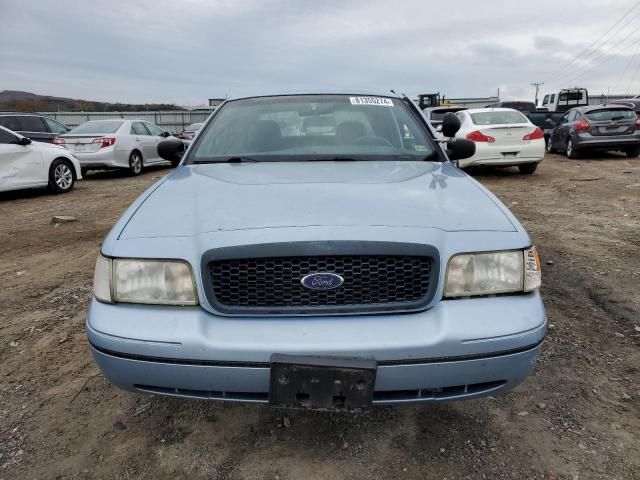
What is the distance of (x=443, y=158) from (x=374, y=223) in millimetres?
1365

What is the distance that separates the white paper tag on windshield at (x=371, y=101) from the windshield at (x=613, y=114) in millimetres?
10888

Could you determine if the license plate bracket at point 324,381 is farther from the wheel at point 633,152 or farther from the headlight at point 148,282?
the wheel at point 633,152

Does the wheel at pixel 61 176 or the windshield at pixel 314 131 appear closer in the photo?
the windshield at pixel 314 131

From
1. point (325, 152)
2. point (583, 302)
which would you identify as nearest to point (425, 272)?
point (325, 152)

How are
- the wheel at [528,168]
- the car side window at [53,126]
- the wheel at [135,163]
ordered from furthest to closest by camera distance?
the car side window at [53,126], the wheel at [135,163], the wheel at [528,168]

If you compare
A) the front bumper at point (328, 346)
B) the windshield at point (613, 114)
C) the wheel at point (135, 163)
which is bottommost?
the wheel at point (135, 163)

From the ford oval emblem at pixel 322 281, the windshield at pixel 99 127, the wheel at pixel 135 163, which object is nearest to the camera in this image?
the ford oval emblem at pixel 322 281

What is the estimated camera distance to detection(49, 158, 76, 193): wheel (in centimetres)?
899

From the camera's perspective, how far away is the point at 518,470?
6.40ft

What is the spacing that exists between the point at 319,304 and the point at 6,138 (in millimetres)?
8647

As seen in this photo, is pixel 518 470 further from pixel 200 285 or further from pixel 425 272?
pixel 200 285

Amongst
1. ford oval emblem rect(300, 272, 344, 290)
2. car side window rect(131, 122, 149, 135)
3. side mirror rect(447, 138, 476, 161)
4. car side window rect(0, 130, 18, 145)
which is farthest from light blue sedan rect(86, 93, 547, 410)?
car side window rect(131, 122, 149, 135)

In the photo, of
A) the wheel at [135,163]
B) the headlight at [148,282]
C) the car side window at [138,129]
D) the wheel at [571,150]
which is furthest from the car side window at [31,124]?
the wheel at [571,150]

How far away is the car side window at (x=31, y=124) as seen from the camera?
470 inches
